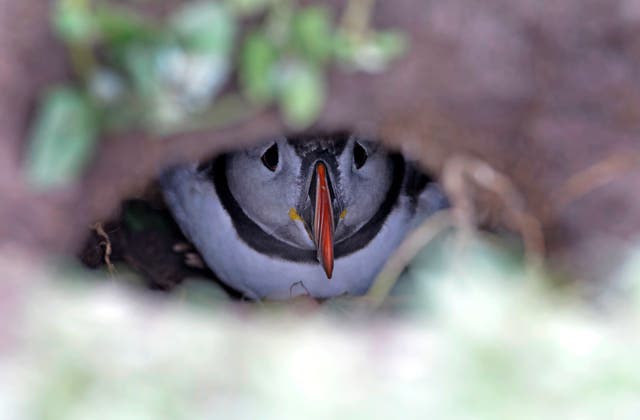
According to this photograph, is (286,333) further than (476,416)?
Yes

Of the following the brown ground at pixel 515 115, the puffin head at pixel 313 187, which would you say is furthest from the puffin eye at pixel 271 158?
the brown ground at pixel 515 115

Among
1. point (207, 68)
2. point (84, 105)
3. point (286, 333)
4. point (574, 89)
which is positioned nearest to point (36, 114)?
point (84, 105)

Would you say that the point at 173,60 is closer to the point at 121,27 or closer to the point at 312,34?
the point at 121,27

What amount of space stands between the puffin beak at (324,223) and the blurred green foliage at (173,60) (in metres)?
1.01

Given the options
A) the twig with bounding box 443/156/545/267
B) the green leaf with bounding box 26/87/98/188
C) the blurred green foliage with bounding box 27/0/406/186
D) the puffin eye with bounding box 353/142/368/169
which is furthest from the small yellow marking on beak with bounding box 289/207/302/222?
the green leaf with bounding box 26/87/98/188

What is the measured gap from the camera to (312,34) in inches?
59.1

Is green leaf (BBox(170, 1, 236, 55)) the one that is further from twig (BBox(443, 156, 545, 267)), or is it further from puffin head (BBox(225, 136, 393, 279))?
puffin head (BBox(225, 136, 393, 279))

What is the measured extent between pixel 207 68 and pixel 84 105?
0.71 ft

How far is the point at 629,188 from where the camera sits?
1760mm

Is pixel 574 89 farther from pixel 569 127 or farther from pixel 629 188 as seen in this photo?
pixel 629 188

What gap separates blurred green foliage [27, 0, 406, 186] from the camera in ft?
4.76

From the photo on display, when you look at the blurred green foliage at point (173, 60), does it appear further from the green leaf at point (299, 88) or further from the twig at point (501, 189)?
the twig at point (501, 189)

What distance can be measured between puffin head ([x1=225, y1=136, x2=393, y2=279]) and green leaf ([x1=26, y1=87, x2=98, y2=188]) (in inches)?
46.4

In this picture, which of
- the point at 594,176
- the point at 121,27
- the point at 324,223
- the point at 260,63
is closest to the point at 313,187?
the point at 324,223
